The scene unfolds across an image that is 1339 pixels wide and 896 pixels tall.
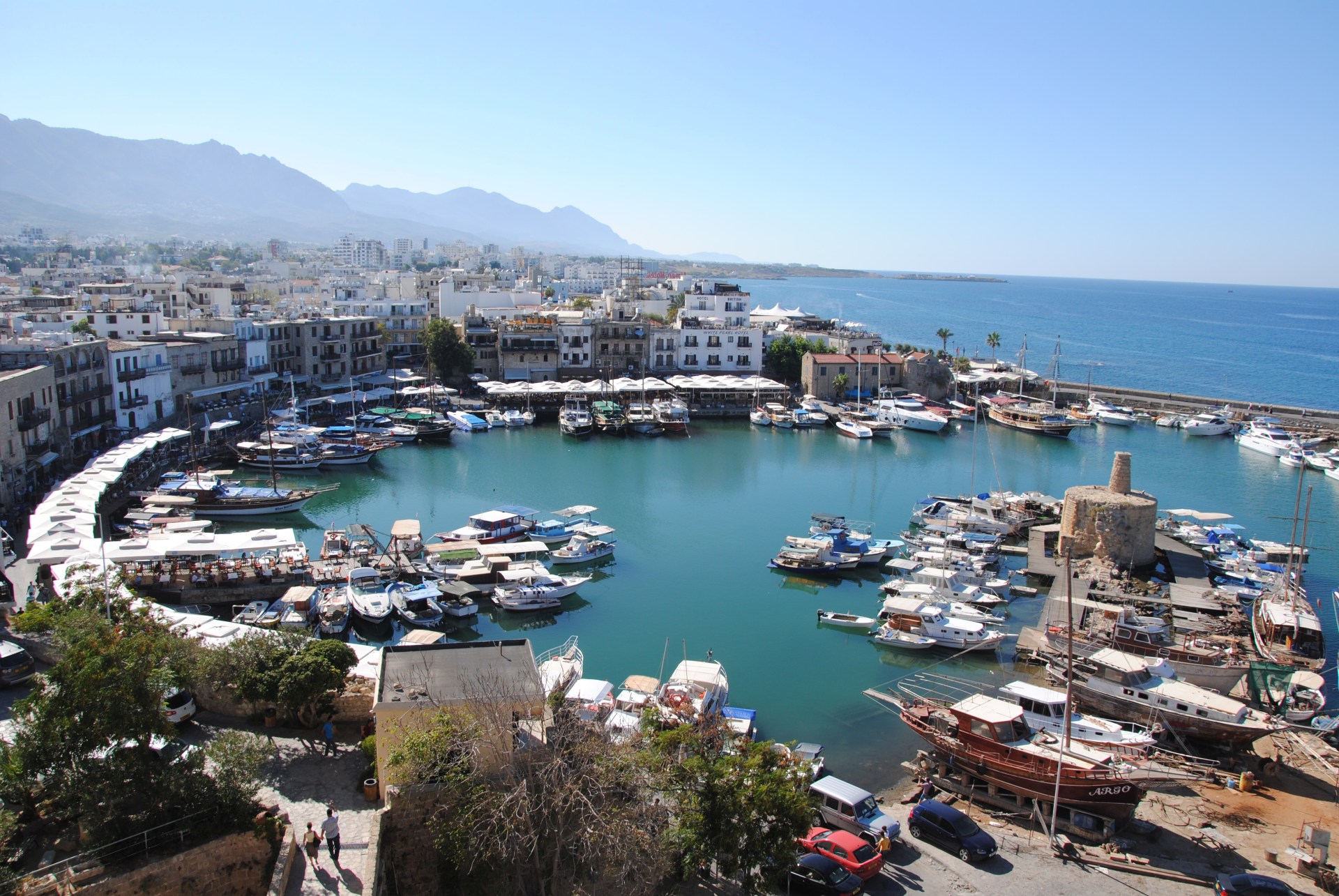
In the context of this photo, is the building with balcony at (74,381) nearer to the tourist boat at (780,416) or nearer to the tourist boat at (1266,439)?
the tourist boat at (780,416)

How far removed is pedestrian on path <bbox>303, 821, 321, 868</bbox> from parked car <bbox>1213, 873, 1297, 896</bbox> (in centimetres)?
1257

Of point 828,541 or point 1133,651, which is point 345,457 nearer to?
point 828,541

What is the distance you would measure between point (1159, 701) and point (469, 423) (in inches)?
1554

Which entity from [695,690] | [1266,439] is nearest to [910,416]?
[1266,439]

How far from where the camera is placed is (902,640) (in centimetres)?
2314

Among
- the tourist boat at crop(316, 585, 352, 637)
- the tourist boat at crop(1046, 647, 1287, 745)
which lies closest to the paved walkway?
the tourist boat at crop(316, 585, 352, 637)

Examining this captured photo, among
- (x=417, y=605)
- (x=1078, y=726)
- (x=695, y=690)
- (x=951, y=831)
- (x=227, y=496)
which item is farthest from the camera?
(x=227, y=496)

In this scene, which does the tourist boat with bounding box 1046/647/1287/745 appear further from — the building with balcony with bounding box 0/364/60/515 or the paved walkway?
the building with balcony with bounding box 0/364/60/515

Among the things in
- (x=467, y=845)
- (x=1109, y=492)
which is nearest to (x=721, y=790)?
(x=467, y=845)

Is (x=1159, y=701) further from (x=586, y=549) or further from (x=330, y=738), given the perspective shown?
(x=586, y=549)

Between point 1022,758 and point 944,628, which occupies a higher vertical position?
point 1022,758

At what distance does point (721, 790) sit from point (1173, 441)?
5087 centimetres

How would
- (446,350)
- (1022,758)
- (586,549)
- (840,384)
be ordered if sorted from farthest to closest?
(840,384) → (446,350) → (586,549) → (1022,758)

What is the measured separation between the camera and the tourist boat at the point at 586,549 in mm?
28156
